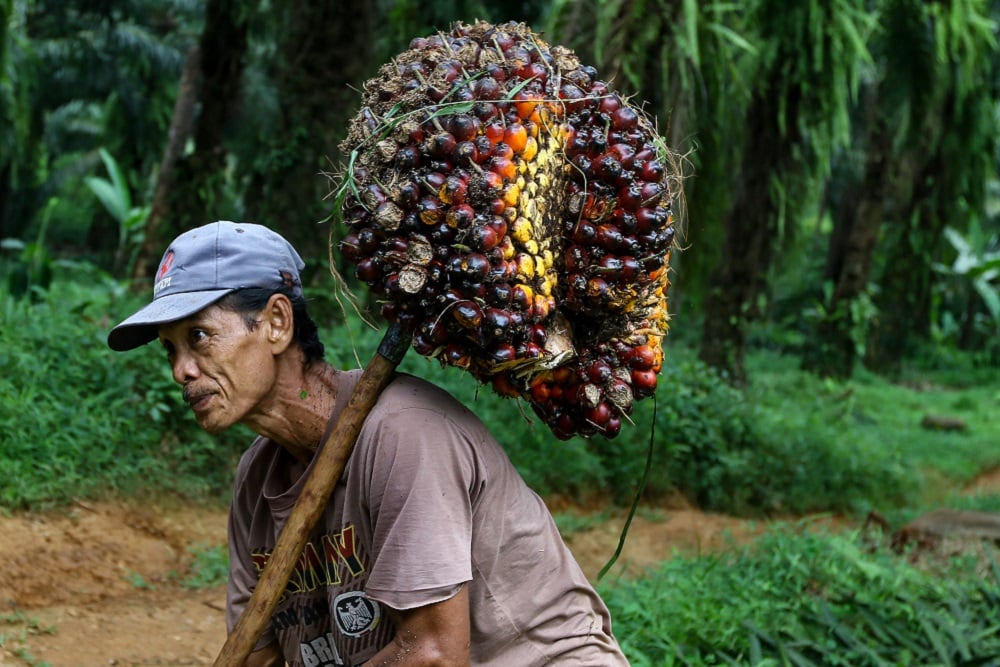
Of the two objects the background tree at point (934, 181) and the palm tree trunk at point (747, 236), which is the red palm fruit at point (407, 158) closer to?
the palm tree trunk at point (747, 236)

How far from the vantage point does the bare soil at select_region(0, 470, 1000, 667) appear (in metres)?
3.93

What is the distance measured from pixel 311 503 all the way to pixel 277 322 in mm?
393

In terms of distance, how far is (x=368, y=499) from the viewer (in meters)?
2.00

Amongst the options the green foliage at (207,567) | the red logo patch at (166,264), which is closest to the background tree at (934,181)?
the green foliage at (207,567)

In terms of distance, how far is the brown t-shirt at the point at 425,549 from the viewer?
6.28ft

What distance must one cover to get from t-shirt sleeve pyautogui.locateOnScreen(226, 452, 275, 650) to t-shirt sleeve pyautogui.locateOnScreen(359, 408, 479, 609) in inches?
19.0

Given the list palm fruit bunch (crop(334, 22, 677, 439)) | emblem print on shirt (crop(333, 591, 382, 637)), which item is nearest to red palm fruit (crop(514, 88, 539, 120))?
palm fruit bunch (crop(334, 22, 677, 439))

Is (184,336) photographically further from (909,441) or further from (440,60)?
(909,441)

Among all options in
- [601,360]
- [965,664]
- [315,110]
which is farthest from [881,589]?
[315,110]

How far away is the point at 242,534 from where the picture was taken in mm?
2406

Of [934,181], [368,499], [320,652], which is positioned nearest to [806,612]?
[320,652]

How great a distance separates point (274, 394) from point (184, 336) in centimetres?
21

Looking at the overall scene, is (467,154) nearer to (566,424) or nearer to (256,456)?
(566,424)

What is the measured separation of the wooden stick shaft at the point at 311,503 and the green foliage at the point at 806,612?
2035mm
